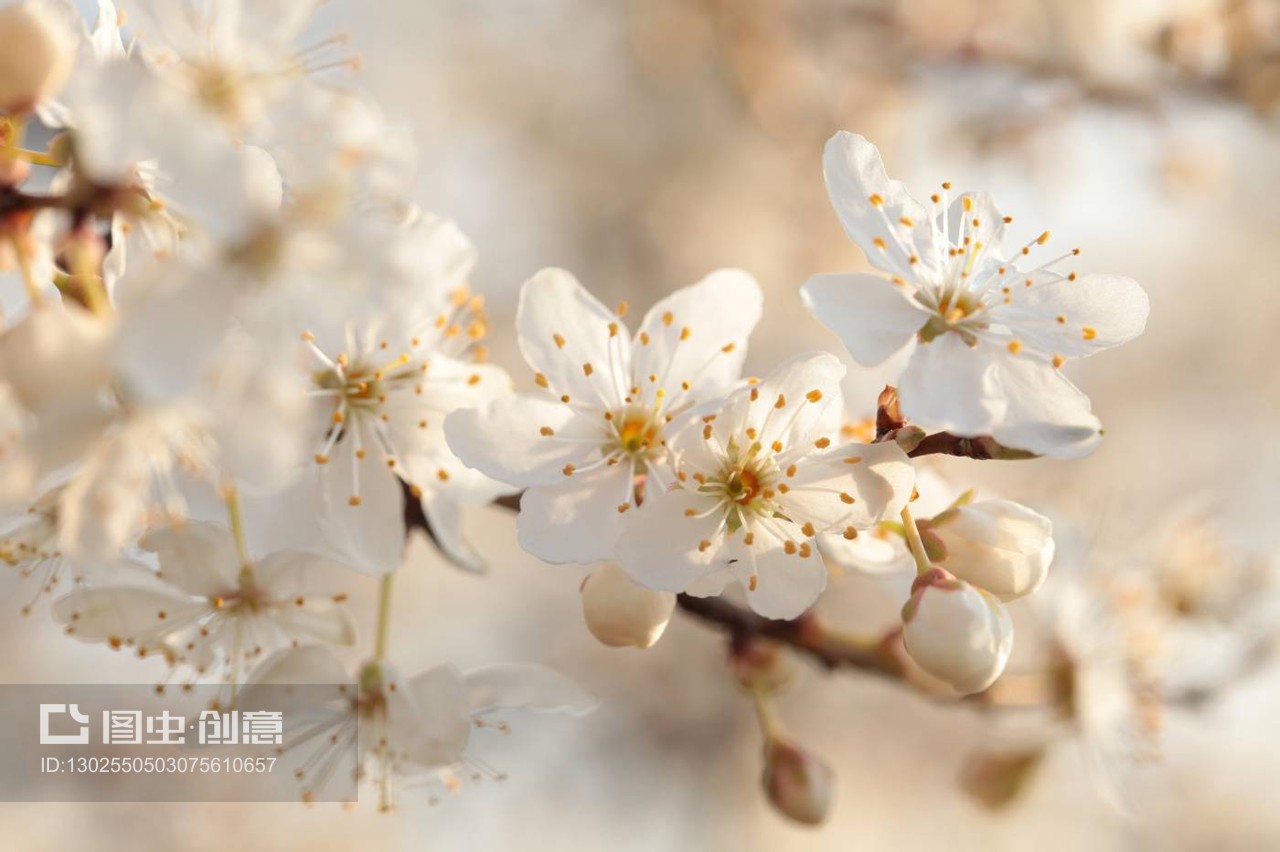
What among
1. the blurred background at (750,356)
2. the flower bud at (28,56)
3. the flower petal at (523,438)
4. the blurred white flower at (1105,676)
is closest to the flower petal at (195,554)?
the flower petal at (523,438)

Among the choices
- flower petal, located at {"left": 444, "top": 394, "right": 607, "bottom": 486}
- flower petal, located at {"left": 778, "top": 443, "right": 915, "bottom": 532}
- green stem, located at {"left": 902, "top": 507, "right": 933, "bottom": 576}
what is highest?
flower petal, located at {"left": 444, "top": 394, "right": 607, "bottom": 486}

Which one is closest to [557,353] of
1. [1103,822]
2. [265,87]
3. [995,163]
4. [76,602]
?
[265,87]

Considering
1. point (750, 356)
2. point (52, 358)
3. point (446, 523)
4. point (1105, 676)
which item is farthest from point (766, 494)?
point (750, 356)

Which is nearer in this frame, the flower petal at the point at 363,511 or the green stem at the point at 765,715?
the flower petal at the point at 363,511

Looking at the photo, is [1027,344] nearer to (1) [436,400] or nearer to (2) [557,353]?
(2) [557,353]

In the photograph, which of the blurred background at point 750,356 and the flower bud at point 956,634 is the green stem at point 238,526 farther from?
the blurred background at point 750,356

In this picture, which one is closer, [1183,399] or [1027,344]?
[1027,344]

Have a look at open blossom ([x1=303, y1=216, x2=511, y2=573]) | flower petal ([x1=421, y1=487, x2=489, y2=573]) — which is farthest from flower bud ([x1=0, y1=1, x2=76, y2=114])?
flower petal ([x1=421, y1=487, x2=489, y2=573])

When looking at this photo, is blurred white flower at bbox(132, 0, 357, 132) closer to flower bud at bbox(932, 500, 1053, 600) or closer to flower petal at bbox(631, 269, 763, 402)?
flower petal at bbox(631, 269, 763, 402)
